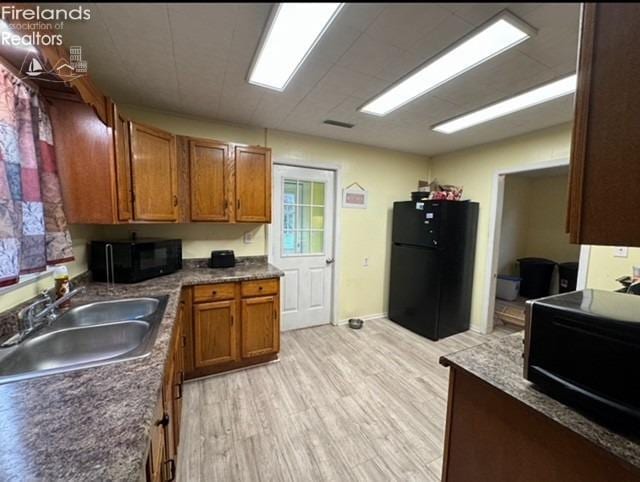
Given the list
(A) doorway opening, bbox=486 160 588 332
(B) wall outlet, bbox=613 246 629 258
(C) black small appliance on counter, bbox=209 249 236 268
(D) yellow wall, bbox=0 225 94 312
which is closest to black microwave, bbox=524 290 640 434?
(B) wall outlet, bbox=613 246 629 258

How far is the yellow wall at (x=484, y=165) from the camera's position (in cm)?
270

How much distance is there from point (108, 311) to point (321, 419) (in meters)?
1.51

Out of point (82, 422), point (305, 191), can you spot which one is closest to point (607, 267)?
point (305, 191)

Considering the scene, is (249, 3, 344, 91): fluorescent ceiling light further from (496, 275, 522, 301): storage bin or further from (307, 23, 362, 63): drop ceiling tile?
(496, 275, 522, 301): storage bin

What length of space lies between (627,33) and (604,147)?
0.73 feet

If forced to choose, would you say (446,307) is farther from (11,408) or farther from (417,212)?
(11,408)

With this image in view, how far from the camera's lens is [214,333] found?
228 centimetres

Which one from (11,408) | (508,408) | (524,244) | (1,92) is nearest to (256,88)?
(1,92)

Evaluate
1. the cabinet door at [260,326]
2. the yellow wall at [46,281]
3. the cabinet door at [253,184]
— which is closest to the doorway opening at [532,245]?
the cabinet door at [260,326]

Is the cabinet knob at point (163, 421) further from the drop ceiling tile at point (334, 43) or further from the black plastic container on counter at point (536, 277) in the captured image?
the black plastic container on counter at point (536, 277)

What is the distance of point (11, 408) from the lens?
80 centimetres

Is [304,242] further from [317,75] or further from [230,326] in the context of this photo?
[317,75]

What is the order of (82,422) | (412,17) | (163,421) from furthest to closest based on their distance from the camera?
(163,421) < (82,422) < (412,17)

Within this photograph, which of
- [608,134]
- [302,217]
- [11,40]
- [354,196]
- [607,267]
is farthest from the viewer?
[354,196]
